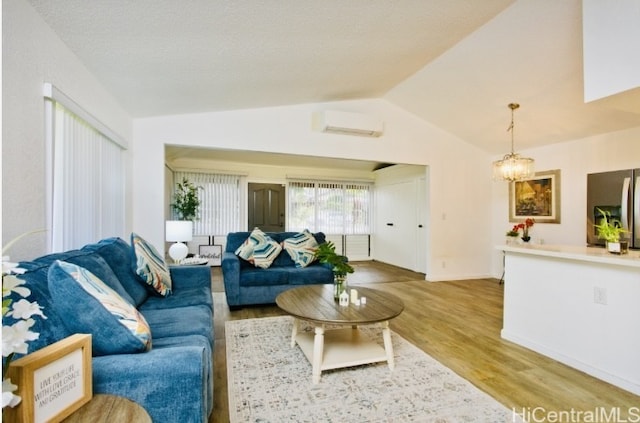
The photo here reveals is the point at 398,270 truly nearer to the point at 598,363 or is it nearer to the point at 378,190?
the point at 378,190

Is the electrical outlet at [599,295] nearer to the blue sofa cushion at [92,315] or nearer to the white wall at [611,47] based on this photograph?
the white wall at [611,47]

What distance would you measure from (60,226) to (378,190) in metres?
6.56

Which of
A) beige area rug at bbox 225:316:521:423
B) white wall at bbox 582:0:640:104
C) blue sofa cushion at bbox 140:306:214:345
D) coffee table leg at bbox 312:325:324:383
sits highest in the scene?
white wall at bbox 582:0:640:104

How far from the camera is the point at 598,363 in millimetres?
2291

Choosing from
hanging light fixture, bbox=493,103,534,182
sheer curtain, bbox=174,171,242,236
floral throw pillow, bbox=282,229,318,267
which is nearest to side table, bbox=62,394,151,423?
floral throw pillow, bbox=282,229,318,267

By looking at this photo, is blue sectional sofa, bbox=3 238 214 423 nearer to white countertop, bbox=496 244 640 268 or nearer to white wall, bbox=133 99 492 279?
white wall, bbox=133 99 492 279

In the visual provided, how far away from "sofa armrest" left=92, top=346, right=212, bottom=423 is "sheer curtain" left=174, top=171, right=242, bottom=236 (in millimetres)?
5551

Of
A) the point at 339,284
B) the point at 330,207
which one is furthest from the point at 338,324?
the point at 330,207

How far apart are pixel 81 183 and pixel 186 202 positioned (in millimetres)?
3539

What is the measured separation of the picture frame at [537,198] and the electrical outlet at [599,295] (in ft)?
9.28

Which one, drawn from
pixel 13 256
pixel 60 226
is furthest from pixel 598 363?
pixel 60 226

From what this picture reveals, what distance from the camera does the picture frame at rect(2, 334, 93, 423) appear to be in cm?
85

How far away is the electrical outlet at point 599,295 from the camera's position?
7.47ft

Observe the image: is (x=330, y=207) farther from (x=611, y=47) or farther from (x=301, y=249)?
(x=611, y=47)
